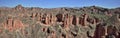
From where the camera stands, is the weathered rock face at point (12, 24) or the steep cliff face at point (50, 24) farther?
the weathered rock face at point (12, 24)

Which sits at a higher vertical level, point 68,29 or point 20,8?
point 20,8

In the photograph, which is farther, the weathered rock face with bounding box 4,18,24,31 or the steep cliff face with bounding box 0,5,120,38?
the weathered rock face with bounding box 4,18,24,31

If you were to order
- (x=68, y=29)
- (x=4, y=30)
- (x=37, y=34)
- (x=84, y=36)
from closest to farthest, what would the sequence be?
(x=4, y=30)
(x=37, y=34)
(x=84, y=36)
(x=68, y=29)

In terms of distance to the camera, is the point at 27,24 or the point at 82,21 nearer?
the point at 27,24

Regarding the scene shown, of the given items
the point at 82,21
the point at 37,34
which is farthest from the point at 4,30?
the point at 82,21

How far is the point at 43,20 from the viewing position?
1892 cm

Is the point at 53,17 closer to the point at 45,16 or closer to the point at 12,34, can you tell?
the point at 45,16

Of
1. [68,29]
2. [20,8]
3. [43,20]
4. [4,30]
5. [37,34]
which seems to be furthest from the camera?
[20,8]

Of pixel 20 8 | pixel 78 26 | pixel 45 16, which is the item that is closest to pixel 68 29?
pixel 78 26

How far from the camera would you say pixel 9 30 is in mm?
13180

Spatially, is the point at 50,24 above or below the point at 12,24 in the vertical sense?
below

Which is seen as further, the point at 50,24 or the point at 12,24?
the point at 50,24

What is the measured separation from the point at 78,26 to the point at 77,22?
59 cm

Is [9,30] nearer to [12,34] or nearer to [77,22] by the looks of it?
[12,34]
